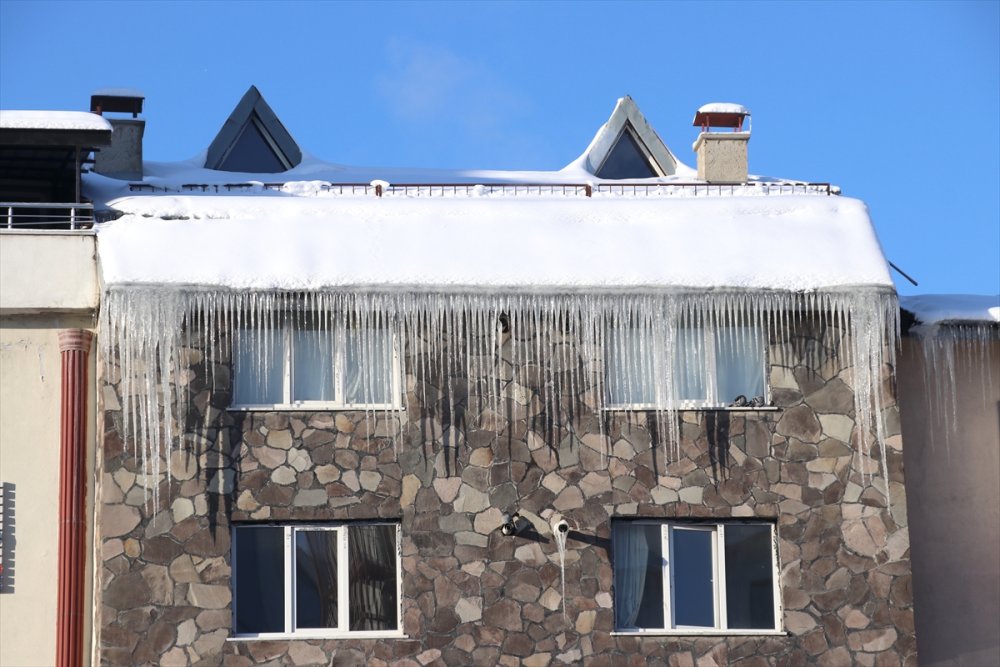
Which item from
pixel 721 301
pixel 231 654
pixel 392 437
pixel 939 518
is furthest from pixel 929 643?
pixel 231 654

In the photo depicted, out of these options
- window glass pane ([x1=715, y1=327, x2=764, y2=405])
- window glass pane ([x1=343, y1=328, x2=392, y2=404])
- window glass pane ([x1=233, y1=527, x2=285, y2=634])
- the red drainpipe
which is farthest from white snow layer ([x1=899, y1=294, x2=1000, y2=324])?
the red drainpipe

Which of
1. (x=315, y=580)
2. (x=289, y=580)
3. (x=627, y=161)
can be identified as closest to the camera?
(x=289, y=580)

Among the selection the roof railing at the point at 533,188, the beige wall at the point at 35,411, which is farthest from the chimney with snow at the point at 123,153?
the beige wall at the point at 35,411

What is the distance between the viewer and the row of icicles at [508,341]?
1570cm

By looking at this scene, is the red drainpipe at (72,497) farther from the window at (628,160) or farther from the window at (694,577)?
the window at (628,160)

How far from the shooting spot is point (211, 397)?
15719mm

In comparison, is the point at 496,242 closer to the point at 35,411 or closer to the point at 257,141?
the point at 35,411

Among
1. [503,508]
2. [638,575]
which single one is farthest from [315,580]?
[638,575]

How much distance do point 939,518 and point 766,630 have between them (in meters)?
2.77

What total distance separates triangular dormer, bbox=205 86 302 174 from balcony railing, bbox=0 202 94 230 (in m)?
4.53

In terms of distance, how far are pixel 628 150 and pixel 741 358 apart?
7092 mm

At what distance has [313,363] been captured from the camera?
16.1 metres

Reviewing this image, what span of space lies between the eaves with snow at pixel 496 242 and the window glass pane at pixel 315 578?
2.42m

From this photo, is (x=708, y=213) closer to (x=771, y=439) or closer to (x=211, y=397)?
(x=771, y=439)
